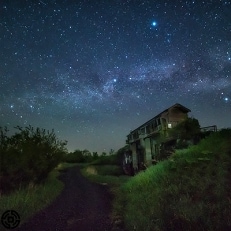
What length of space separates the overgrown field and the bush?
6.93 metres

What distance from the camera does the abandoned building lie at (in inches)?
1425

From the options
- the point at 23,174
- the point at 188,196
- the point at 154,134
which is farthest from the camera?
the point at 154,134

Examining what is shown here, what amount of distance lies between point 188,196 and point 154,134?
27.0 meters

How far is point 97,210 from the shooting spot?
523 inches

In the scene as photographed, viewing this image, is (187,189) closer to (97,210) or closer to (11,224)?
(97,210)

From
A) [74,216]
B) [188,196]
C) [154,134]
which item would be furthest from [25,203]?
[154,134]

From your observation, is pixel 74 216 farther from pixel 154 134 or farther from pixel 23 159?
pixel 154 134

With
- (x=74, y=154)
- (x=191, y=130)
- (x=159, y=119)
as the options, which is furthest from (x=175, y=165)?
(x=74, y=154)

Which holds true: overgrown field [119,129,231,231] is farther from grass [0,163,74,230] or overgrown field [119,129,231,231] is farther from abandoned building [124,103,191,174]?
abandoned building [124,103,191,174]

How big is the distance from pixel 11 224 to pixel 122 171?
40.4m

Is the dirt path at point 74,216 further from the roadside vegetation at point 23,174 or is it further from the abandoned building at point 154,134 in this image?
the abandoned building at point 154,134

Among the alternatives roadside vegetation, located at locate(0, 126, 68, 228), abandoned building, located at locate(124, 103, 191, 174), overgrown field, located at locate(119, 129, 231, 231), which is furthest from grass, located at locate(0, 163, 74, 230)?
abandoned building, located at locate(124, 103, 191, 174)

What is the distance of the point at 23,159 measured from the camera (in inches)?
696

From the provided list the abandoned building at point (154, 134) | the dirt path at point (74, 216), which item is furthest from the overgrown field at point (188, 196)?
the abandoned building at point (154, 134)
